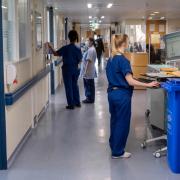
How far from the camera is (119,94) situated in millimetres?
4488

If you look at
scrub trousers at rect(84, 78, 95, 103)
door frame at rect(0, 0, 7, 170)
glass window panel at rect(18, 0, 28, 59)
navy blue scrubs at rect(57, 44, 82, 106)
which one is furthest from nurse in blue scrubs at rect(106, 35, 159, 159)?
scrub trousers at rect(84, 78, 95, 103)

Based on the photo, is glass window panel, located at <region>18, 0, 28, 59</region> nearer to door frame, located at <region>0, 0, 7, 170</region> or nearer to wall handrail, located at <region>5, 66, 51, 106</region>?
wall handrail, located at <region>5, 66, 51, 106</region>

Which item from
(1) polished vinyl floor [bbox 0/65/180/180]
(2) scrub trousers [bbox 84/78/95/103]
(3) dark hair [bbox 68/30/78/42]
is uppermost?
(3) dark hair [bbox 68/30/78/42]

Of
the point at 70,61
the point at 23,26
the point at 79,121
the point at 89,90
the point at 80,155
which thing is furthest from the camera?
the point at 89,90

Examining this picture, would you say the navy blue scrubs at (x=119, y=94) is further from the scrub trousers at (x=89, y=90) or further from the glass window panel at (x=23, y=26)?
the scrub trousers at (x=89, y=90)

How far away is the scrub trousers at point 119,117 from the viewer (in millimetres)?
4500

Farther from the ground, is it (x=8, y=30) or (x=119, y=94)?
(x=8, y=30)

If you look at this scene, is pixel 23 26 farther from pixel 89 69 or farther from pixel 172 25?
pixel 172 25

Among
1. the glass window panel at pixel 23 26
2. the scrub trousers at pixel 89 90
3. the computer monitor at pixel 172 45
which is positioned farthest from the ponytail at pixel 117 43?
the scrub trousers at pixel 89 90

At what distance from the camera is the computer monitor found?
5.09 meters

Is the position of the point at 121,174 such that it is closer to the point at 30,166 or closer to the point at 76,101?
the point at 30,166

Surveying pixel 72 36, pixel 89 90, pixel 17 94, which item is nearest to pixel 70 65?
pixel 72 36

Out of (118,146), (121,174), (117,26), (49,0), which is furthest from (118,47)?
(117,26)

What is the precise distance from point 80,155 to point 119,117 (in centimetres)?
70
